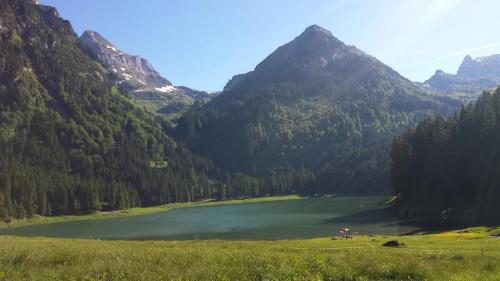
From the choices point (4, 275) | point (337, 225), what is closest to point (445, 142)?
point (337, 225)

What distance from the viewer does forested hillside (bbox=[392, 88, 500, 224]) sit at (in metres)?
105

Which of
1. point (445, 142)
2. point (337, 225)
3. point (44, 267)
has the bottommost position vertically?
point (337, 225)

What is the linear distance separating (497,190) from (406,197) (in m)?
50.2

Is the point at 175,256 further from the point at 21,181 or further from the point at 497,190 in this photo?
the point at 21,181

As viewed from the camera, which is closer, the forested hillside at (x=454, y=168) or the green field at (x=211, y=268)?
the green field at (x=211, y=268)

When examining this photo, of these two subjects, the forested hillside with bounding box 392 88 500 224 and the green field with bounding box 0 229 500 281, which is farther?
the forested hillside with bounding box 392 88 500 224

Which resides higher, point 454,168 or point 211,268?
point 454,168

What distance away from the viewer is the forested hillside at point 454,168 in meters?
105

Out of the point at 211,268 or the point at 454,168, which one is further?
the point at 454,168

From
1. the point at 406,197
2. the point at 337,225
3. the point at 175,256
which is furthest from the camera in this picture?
the point at 406,197

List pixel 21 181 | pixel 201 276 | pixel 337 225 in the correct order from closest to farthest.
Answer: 1. pixel 201 276
2. pixel 337 225
3. pixel 21 181

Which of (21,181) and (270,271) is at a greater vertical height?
(21,181)

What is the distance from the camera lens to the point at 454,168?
125062 millimetres

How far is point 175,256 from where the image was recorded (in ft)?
91.2
